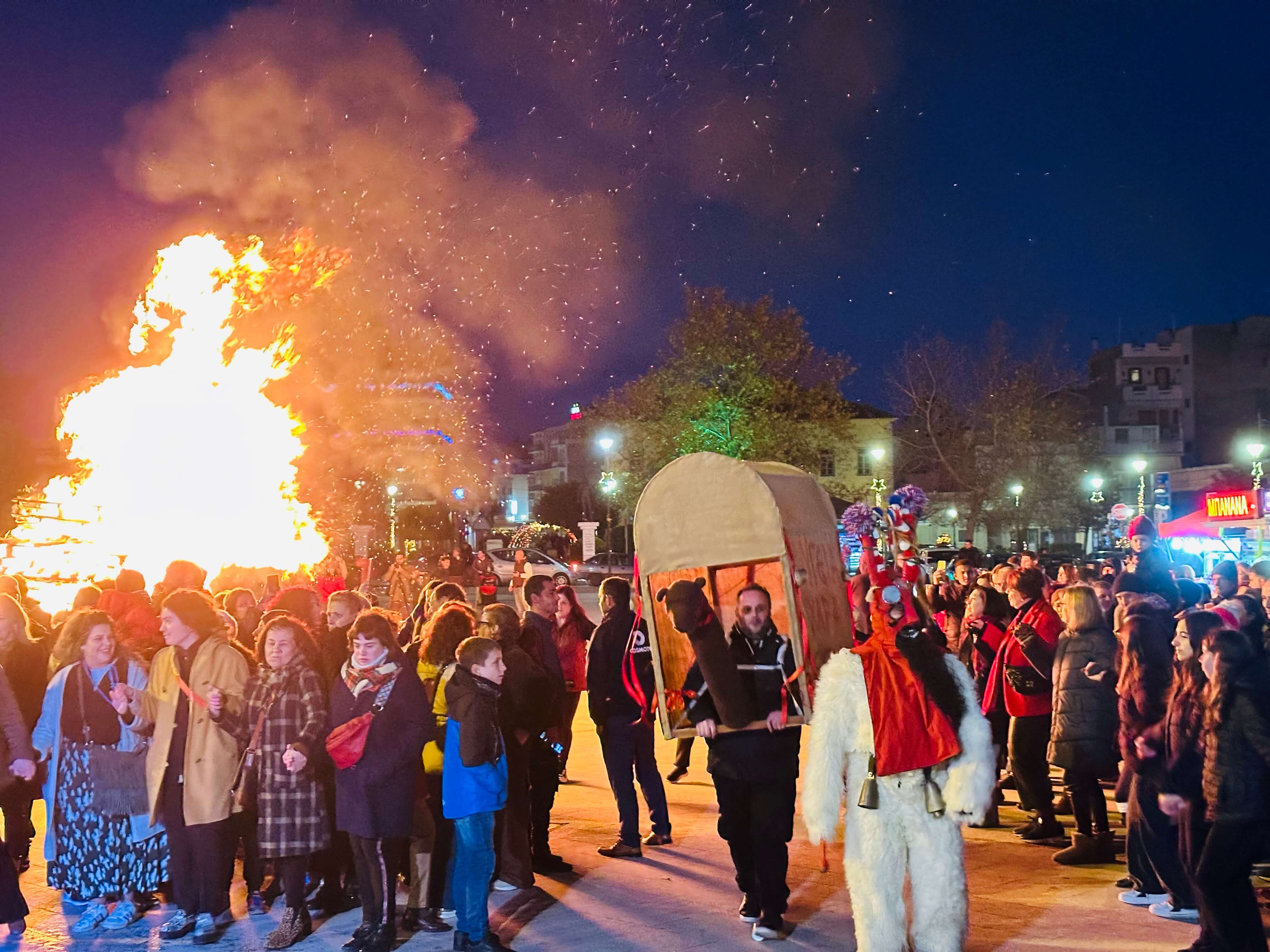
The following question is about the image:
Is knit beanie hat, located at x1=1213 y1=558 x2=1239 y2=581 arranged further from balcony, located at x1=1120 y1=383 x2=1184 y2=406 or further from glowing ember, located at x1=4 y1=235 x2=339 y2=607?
balcony, located at x1=1120 y1=383 x2=1184 y2=406

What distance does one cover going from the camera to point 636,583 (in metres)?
8.50

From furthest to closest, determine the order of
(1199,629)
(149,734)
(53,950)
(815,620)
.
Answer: (815,620) → (149,734) → (53,950) → (1199,629)

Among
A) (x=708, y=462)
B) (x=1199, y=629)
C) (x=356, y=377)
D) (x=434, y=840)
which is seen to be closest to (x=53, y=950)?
(x=434, y=840)

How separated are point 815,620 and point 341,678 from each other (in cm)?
362

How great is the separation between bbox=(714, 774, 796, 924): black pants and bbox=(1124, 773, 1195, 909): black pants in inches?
76.2

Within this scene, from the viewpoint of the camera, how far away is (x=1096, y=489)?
54219 mm

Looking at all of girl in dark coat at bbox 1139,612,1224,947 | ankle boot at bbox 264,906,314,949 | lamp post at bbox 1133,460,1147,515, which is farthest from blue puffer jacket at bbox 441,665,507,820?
lamp post at bbox 1133,460,1147,515

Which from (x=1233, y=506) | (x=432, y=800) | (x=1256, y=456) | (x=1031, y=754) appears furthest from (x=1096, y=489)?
(x=432, y=800)

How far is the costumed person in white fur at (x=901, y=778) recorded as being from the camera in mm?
5195

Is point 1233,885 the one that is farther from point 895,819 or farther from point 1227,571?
point 1227,571

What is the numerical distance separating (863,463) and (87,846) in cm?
6347

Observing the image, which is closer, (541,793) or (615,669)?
(541,793)

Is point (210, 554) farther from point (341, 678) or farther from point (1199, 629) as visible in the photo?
point (1199, 629)

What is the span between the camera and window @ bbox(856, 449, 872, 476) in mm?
65375
